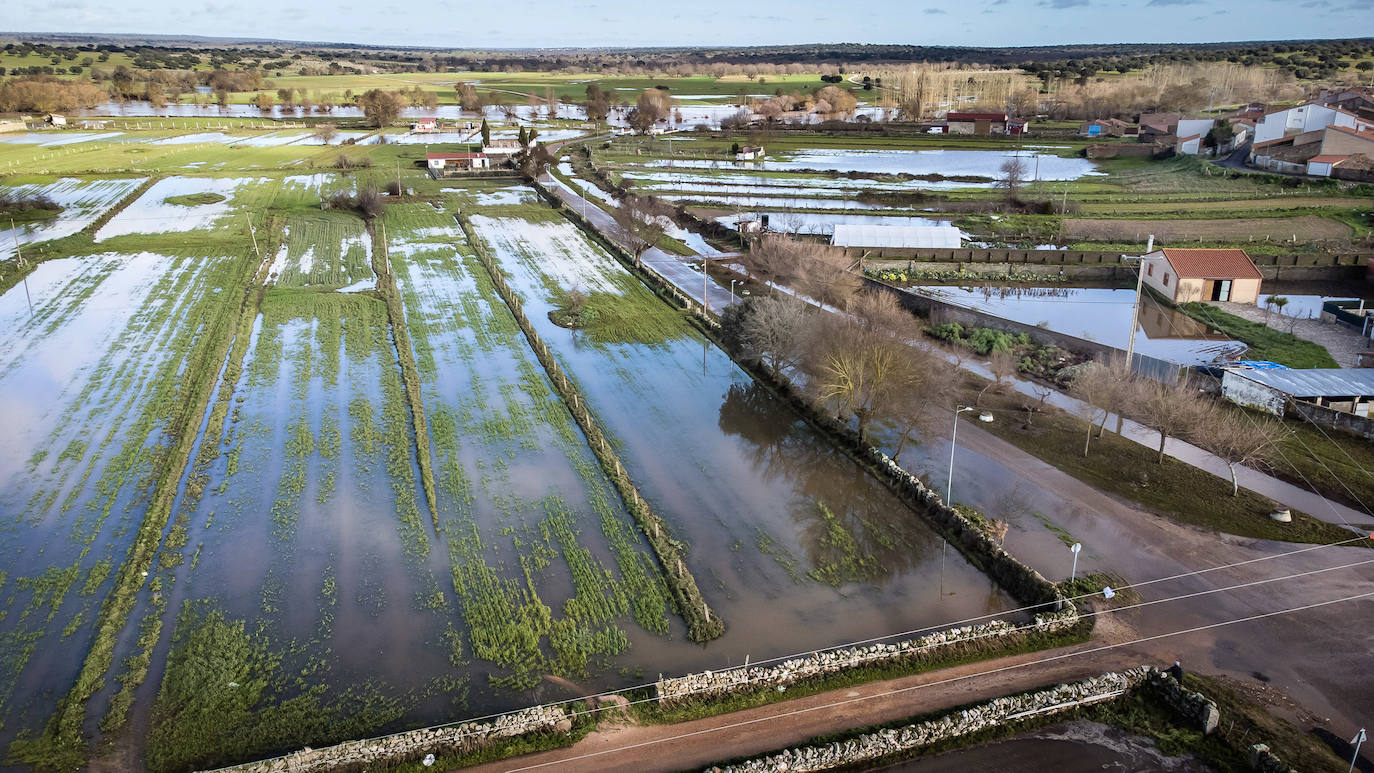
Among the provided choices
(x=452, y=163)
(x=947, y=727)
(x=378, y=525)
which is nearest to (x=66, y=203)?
(x=452, y=163)

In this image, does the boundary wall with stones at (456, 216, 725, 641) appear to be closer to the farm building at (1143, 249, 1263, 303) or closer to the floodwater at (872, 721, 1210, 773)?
the floodwater at (872, 721, 1210, 773)

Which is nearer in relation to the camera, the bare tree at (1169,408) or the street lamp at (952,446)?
the street lamp at (952,446)

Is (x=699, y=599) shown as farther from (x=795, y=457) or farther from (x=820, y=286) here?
(x=820, y=286)

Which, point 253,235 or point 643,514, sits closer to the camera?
point 643,514

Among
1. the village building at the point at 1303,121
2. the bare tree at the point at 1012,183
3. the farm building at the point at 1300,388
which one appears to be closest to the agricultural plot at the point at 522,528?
the farm building at the point at 1300,388

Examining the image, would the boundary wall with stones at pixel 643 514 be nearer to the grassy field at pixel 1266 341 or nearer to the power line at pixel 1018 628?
the power line at pixel 1018 628

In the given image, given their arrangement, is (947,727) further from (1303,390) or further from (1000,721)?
(1303,390)
